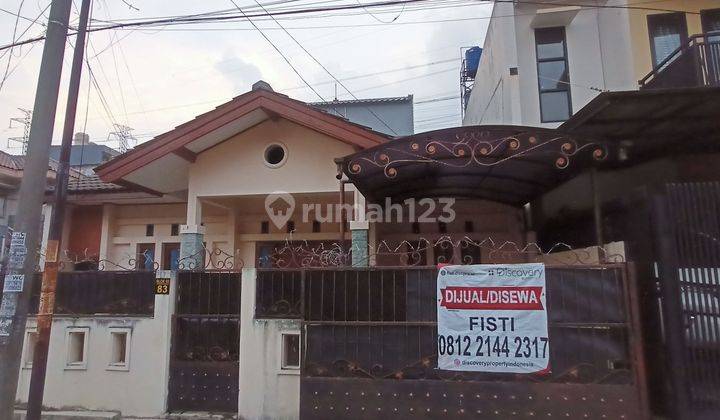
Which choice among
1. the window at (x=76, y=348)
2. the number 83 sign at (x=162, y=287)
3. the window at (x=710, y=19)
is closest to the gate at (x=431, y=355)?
the number 83 sign at (x=162, y=287)

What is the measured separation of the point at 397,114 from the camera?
18.5 m

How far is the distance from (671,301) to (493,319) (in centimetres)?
183

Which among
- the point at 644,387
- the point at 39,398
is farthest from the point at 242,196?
the point at 644,387

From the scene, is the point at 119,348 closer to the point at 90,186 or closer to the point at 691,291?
the point at 90,186

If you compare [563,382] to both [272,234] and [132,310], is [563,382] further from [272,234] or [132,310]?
[272,234]

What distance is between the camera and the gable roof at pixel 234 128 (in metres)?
7.54

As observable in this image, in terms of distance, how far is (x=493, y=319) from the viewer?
537 cm

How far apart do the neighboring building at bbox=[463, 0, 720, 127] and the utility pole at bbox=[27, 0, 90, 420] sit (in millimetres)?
7741

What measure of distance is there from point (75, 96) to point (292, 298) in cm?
383

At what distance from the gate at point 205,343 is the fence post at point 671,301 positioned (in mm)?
5059

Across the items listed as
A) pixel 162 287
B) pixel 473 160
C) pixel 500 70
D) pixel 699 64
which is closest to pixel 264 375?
pixel 162 287

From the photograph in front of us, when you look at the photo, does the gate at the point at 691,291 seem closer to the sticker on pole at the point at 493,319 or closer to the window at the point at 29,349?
the sticker on pole at the point at 493,319

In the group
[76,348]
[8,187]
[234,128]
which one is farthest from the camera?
[8,187]

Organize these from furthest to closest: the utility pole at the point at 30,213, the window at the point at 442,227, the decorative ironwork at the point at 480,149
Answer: the window at the point at 442,227, the decorative ironwork at the point at 480,149, the utility pole at the point at 30,213
